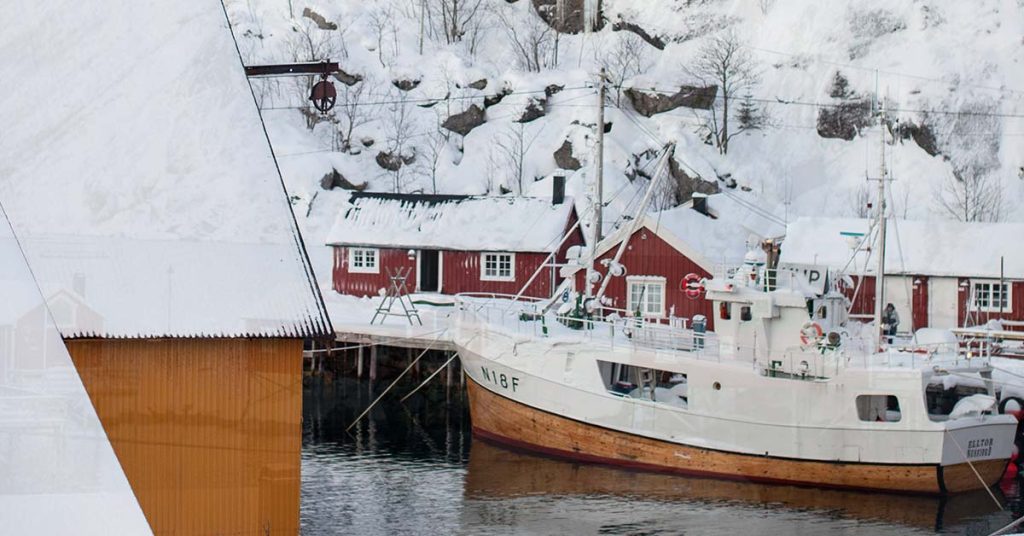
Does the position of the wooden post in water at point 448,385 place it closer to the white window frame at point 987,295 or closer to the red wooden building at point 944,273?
the red wooden building at point 944,273

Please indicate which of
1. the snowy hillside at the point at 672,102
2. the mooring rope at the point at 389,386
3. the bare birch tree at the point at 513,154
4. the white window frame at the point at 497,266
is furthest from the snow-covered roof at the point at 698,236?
the bare birch tree at the point at 513,154

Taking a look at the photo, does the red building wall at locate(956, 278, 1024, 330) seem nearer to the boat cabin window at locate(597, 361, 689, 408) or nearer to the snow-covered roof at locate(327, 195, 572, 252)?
the boat cabin window at locate(597, 361, 689, 408)

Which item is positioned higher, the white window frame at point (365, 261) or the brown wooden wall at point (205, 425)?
the white window frame at point (365, 261)

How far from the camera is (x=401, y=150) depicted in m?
57.5

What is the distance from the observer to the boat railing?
28438mm

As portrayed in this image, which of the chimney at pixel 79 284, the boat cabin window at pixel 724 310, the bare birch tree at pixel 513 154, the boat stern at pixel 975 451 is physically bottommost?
the boat stern at pixel 975 451

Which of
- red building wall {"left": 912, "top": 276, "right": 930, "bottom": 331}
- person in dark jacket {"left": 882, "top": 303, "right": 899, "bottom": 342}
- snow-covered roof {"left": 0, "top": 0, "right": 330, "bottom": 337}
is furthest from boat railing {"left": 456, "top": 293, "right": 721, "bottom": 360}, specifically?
snow-covered roof {"left": 0, "top": 0, "right": 330, "bottom": 337}

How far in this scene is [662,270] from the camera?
3653 cm

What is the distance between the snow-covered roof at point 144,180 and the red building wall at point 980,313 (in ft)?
81.5

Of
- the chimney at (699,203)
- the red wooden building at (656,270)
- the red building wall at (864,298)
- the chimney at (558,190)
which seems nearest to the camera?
the red wooden building at (656,270)

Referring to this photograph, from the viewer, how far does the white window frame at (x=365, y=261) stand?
4106 cm

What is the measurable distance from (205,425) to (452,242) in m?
24.9

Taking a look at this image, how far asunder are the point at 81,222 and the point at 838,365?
16.8 meters

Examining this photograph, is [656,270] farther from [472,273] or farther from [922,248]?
[922,248]
